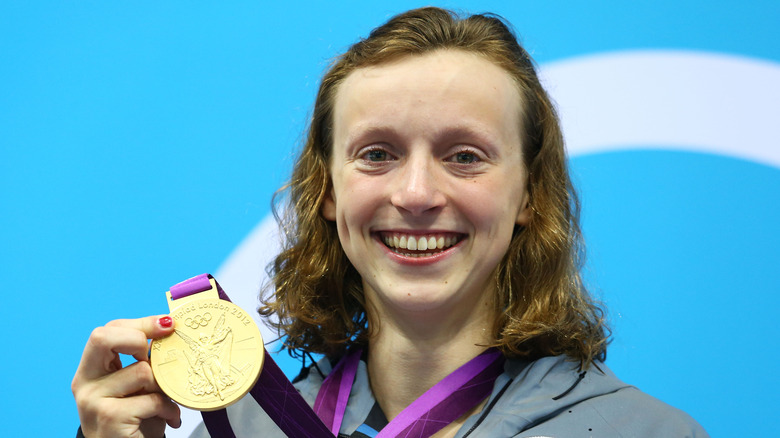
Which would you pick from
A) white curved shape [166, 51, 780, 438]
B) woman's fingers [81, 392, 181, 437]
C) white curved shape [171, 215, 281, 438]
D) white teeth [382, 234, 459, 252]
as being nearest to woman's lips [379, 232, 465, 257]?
white teeth [382, 234, 459, 252]

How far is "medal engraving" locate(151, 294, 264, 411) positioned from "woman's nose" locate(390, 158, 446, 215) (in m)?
0.33

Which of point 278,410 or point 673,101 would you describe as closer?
point 278,410

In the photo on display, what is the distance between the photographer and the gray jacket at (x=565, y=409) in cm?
136

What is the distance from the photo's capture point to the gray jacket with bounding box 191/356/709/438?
1.36 meters

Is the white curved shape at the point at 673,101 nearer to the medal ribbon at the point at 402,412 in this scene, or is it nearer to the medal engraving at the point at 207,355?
the medal ribbon at the point at 402,412

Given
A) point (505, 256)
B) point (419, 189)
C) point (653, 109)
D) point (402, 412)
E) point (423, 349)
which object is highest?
point (653, 109)

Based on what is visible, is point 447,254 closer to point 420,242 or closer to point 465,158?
point 420,242

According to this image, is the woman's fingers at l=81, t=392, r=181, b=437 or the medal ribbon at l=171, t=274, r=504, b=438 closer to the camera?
the woman's fingers at l=81, t=392, r=181, b=437

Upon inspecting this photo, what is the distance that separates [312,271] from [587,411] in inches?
24.8

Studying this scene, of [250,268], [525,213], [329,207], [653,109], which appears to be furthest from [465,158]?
[250,268]

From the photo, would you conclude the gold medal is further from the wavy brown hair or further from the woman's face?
the wavy brown hair

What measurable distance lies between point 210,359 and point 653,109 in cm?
135

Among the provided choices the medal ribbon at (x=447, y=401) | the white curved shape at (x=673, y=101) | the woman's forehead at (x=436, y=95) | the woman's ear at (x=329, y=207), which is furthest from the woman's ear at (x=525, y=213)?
the white curved shape at (x=673, y=101)

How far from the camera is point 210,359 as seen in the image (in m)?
1.27
